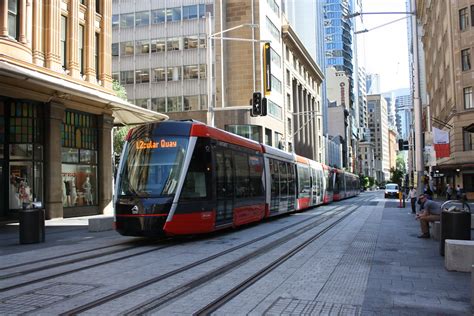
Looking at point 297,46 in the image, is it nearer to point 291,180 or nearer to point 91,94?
point 291,180

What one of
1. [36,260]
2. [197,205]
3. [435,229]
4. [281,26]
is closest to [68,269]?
[36,260]

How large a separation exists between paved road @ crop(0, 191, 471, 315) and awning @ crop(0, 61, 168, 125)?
256 inches

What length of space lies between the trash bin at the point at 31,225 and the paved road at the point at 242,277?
1.42 ft

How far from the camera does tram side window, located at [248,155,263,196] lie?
17656 mm

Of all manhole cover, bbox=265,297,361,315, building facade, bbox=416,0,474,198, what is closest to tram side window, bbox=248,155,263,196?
Answer: manhole cover, bbox=265,297,361,315

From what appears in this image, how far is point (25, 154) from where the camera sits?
22188 mm

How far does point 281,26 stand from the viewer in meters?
64.9

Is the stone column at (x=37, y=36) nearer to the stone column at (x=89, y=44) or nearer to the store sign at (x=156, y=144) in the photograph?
the stone column at (x=89, y=44)

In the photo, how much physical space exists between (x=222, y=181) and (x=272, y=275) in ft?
20.2

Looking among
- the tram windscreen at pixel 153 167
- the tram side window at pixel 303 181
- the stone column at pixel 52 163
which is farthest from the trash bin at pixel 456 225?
the stone column at pixel 52 163

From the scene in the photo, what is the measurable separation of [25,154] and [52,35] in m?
6.18

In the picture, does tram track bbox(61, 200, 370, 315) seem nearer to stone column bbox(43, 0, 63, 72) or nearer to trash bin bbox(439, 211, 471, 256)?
trash bin bbox(439, 211, 471, 256)

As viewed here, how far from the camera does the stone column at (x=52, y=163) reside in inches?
899

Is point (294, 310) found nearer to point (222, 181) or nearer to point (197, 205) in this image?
point (197, 205)
